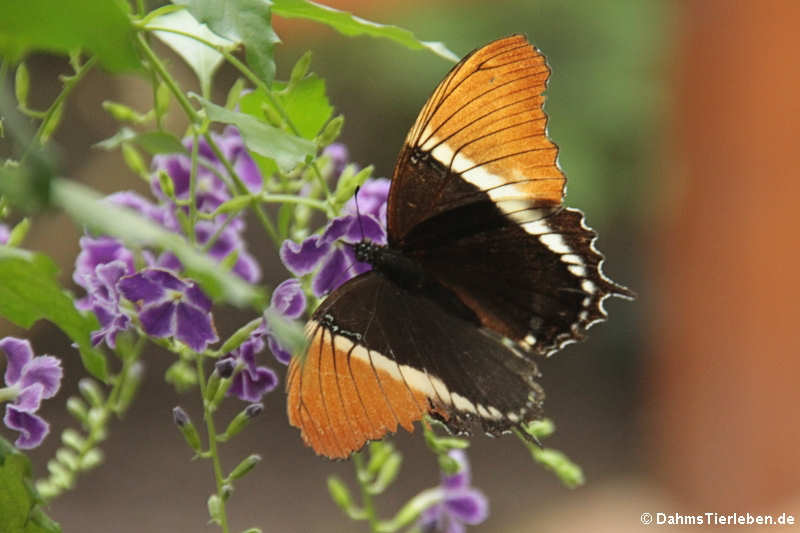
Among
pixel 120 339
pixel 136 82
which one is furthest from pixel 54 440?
pixel 120 339

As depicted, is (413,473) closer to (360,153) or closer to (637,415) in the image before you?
(637,415)

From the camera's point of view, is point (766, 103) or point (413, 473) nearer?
point (766, 103)

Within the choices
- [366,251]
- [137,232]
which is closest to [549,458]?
[366,251]

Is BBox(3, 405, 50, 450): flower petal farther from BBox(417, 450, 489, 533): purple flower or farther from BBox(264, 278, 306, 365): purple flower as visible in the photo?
BBox(417, 450, 489, 533): purple flower

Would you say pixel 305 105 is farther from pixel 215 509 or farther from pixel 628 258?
pixel 628 258

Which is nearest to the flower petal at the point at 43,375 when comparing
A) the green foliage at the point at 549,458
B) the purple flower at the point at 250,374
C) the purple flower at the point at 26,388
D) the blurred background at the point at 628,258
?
the purple flower at the point at 26,388
